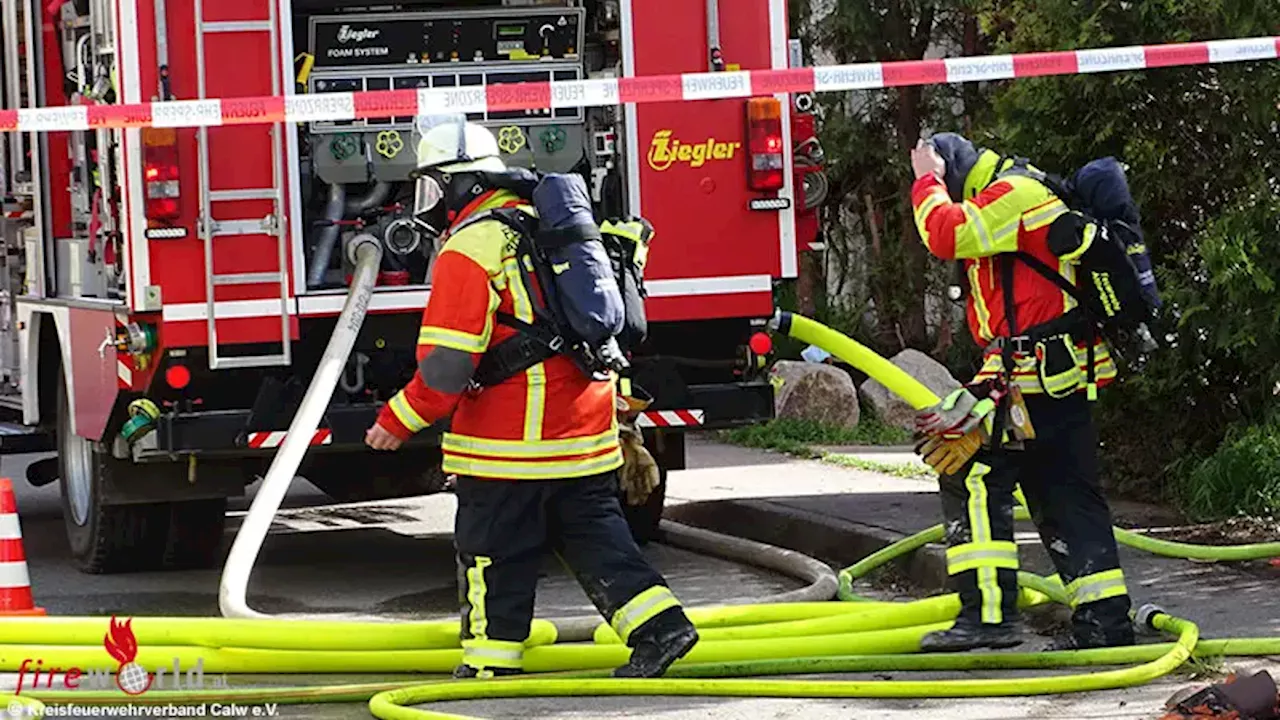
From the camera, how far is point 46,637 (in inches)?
289

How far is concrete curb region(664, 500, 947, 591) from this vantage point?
9.10 meters

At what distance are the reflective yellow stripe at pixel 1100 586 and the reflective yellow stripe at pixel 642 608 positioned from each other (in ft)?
4.29

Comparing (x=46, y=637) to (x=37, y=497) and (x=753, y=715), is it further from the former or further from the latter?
(x=37, y=497)

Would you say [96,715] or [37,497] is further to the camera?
[37,497]

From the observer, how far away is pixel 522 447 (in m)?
6.91

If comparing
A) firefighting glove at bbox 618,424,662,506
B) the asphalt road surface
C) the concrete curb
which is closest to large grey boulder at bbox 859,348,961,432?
the asphalt road surface

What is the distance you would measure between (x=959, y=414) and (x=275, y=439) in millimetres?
2891

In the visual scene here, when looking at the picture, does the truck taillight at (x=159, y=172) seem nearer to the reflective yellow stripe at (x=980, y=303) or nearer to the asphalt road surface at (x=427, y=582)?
the asphalt road surface at (x=427, y=582)

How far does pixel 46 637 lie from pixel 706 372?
10.3ft

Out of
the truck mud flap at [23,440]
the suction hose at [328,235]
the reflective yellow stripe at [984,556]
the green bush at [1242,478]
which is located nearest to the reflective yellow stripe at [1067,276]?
the reflective yellow stripe at [984,556]

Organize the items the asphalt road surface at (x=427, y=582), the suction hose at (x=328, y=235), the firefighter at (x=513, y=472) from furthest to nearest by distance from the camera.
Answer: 1. the suction hose at (x=328, y=235)
2. the firefighter at (x=513, y=472)
3. the asphalt road surface at (x=427, y=582)

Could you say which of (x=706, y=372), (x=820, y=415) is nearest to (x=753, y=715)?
(x=706, y=372)

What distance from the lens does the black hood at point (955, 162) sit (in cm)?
762

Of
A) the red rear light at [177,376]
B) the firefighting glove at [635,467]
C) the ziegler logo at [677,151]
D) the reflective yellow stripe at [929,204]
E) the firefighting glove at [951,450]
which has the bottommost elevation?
the firefighting glove at [635,467]
